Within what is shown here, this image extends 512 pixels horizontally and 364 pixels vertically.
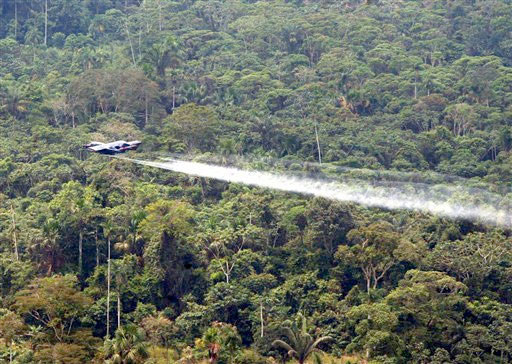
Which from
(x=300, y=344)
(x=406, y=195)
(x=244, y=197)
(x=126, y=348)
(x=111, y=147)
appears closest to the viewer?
(x=126, y=348)

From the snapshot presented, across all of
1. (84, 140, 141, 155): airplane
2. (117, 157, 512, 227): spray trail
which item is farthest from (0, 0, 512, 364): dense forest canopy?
(84, 140, 141, 155): airplane

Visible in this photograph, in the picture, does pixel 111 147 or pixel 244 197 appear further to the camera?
pixel 244 197

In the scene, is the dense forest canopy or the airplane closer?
the airplane

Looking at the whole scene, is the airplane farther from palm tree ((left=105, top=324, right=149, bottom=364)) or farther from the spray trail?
the spray trail

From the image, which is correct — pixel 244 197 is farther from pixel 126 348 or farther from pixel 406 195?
pixel 126 348

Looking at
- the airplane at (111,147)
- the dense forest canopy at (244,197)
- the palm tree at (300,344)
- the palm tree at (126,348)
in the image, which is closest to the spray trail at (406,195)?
the dense forest canopy at (244,197)

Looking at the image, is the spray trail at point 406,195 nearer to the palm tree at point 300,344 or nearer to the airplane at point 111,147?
the airplane at point 111,147

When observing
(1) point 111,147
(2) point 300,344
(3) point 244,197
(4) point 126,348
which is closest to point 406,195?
(3) point 244,197
